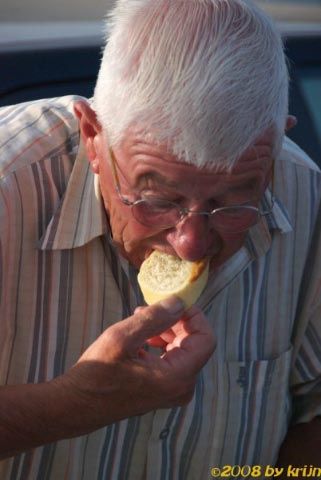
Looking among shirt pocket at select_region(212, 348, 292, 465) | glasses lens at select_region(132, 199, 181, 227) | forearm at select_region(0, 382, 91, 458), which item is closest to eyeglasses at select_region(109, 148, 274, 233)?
glasses lens at select_region(132, 199, 181, 227)

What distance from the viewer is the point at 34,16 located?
3574 millimetres

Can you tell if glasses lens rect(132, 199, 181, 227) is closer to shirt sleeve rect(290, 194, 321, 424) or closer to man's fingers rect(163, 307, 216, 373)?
man's fingers rect(163, 307, 216, 373)

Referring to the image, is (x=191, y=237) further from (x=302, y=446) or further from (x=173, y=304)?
(x=302, y=446)

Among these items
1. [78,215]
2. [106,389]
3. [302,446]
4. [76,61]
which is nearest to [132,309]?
[78,215]

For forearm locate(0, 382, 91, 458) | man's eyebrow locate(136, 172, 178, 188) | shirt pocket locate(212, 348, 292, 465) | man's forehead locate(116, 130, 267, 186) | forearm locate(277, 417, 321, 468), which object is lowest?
forearm locate(277, 417, 321, 468)

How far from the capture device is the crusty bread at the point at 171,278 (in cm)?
231

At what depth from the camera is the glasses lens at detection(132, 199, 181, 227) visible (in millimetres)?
2275

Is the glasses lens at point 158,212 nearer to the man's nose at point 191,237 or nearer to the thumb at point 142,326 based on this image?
the man's nose at point 191,237

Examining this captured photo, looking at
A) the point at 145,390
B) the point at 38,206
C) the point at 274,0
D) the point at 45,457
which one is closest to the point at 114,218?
the point at 38,206

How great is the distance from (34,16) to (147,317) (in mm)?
1705

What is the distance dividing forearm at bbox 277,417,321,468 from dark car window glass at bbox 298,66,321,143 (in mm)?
1010

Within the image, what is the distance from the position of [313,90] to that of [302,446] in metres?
1.24

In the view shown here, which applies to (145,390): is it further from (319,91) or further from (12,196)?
(319,91)

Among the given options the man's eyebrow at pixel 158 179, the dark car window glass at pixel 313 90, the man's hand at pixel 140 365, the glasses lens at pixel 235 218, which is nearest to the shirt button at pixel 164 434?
Result: the man's hand at pixel 140 365
